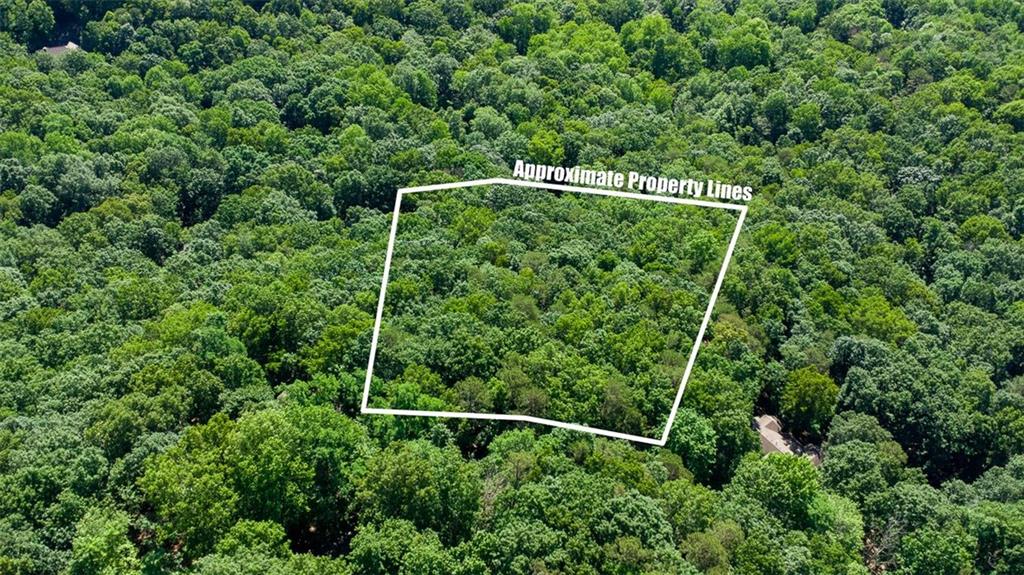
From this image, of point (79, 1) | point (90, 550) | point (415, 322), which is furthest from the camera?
point (79, 1)

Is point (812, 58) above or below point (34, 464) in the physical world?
above

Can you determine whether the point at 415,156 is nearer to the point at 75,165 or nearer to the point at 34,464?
the point at 75,165

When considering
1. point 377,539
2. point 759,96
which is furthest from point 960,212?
point 377,539

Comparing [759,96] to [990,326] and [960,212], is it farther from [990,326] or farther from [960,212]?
[990,326]

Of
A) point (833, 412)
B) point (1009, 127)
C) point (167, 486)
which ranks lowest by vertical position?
point (833, 412)

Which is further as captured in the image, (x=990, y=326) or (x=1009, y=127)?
(x=1009, y=127)

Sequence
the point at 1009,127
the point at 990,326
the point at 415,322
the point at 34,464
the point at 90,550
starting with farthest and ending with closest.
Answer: the point at 1009,127
the point at 990,326
the point at 415,322
the point at 34,464
the point at 90,550
